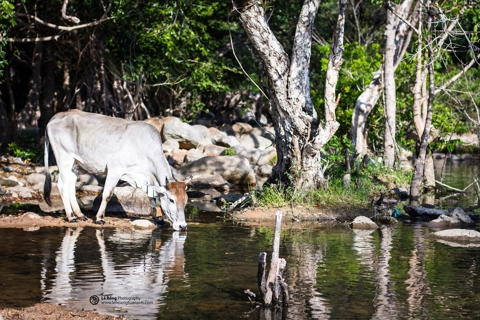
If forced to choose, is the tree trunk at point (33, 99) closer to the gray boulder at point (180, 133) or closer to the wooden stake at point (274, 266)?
the gray boulder at point (180, 133)

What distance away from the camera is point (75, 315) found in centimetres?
782

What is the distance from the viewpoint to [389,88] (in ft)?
67.8

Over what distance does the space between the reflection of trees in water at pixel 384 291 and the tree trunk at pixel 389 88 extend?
28.2 ft

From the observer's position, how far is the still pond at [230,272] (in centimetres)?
841

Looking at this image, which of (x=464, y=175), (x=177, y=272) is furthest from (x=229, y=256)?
(x=464, y=175)

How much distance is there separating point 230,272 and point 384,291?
83.5 inches

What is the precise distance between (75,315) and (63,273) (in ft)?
7.15

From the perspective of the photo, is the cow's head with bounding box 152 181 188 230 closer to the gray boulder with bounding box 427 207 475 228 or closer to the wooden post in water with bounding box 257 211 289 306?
the gray boulder with bounding box 427 207 475 228

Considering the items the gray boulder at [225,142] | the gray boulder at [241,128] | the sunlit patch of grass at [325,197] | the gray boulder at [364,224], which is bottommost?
the gray boulder at [364,224]

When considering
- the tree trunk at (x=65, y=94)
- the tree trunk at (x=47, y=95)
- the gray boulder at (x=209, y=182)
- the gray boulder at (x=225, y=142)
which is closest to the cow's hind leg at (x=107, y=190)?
the gray boulder at (x=209, y=182)

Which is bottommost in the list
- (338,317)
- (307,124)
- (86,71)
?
(338,317)

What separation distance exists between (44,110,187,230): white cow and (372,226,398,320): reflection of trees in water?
4.01 m

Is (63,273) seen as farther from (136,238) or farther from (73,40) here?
(73,40)

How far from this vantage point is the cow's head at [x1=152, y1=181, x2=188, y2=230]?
536 inches
